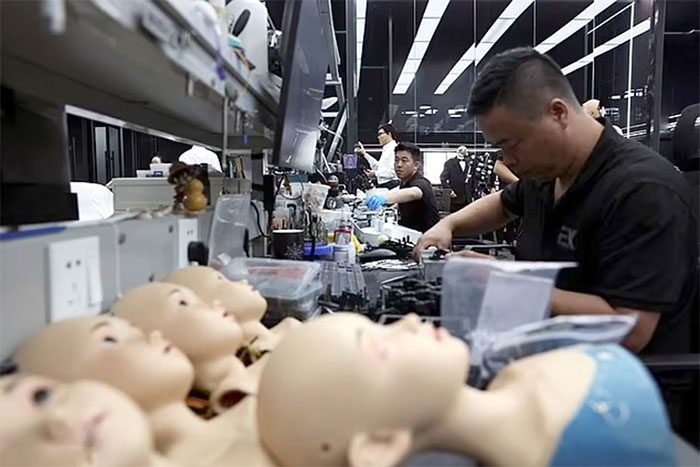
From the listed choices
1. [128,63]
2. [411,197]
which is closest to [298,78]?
[128,63]

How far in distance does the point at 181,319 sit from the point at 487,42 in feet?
29.6

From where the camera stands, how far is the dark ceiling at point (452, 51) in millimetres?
7762

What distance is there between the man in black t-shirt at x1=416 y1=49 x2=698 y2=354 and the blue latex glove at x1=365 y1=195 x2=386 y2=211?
2.09 metres

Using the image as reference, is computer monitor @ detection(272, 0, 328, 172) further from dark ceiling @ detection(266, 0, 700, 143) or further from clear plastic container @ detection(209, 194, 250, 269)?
dark ceiling @ detection(266, 0, 700, 143)

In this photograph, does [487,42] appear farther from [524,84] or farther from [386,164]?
[524,84]

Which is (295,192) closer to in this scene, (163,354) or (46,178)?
(46,178)

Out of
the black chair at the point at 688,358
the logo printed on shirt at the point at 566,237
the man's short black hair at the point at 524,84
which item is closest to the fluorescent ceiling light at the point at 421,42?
the black chair at the point at 688,358

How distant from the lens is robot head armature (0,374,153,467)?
0.49 m

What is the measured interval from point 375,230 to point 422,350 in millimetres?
3287

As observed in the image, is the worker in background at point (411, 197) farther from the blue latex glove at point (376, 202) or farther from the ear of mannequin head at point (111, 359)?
the ear of mannequin head at point (111, 359)

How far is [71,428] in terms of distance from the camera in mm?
492

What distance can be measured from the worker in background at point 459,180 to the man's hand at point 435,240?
4.19 meters

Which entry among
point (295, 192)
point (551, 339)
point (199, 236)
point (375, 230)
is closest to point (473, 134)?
point (375, 230)

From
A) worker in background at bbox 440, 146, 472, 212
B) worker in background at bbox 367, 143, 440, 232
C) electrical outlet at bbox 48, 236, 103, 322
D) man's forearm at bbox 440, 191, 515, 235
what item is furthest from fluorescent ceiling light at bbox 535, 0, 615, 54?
electrical outlet at bbox 48, 236, 103, 322
